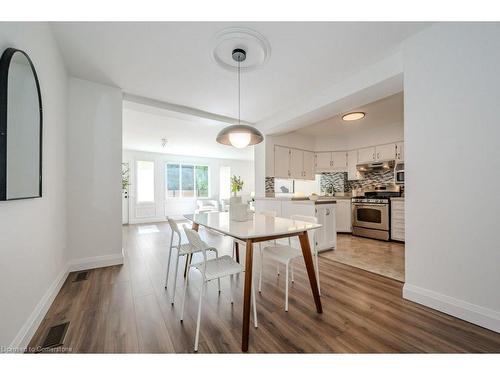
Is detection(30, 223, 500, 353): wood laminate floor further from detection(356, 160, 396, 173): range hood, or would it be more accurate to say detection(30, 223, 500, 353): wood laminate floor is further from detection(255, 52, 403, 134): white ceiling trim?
detection(356, 160, 396, 173): range hood

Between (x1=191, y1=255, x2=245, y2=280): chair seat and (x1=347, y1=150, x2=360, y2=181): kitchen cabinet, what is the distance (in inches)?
170

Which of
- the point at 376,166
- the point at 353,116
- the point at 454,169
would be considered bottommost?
the point at 454,169

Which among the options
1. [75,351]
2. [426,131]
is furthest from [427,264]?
[75,351]

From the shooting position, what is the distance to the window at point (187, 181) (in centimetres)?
735

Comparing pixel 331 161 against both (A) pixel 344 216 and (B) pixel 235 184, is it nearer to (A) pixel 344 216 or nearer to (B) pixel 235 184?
(A) pixel 344 216

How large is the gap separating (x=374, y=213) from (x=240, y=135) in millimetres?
3580

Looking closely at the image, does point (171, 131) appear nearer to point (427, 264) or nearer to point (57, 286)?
point (57, 286)

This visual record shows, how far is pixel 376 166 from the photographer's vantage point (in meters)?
4.51

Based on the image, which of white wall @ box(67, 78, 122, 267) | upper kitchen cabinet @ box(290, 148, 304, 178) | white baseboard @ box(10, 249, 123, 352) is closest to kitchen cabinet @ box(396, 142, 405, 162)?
upper kitchen cabinet @ box(290, 148, 304, 178)

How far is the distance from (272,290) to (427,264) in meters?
1.43

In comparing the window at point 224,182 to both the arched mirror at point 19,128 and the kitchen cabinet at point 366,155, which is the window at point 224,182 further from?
the arched mirror at point 19,128

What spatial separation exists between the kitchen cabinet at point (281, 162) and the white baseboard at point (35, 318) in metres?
3.51

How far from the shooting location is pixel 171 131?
460 cm

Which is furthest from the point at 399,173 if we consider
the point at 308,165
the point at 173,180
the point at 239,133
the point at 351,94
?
the point at 173,180
